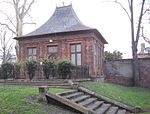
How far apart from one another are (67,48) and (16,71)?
6.46 meters

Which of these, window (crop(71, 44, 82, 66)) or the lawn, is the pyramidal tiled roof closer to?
window (crop(71, 44, 82, 66))

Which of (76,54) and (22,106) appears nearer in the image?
(22,106)

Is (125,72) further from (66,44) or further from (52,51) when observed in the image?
(52,51)

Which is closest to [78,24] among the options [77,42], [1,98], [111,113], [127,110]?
[77,42]

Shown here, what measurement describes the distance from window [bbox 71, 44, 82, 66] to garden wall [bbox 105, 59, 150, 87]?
327cm

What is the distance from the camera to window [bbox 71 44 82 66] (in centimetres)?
2897

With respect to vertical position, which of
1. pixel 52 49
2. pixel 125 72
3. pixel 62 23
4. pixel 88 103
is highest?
pixel 62 23

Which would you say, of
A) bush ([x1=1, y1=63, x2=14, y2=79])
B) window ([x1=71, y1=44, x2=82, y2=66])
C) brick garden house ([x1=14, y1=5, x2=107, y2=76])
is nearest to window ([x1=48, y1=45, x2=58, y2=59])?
brick garden house ([x1=14, y1=5, x2=107, y2=76])

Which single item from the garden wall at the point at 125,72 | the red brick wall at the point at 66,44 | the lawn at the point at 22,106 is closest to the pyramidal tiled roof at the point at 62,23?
the red brick wall at the point at 66,44

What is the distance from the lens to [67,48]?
29453 mm

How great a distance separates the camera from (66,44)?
97.1 ft

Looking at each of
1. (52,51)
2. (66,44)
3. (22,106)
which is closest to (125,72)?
(66,44)

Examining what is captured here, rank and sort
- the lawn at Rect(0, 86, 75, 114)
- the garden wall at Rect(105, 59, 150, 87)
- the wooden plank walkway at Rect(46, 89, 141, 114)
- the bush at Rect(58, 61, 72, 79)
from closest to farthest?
the lawn at Rect(0, 86, 75, 114) → the wooden plank walkway at Rect(46, 89, 141, 114) → the bush at Rect(58, 61, 72, 79) → the garden wall at Rect(105, 59, 150, 87)

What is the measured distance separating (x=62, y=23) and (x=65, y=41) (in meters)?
2.55
